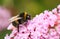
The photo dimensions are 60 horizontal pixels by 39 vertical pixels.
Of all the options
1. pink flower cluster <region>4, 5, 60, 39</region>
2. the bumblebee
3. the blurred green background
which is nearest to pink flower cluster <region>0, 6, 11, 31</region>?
the blurred green background

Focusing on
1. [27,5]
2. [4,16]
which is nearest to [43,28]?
[4,16]

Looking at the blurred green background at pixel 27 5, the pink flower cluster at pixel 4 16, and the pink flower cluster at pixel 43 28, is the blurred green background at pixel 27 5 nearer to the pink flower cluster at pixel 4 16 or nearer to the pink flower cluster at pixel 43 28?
the pink flower cluster at pixel 4 16

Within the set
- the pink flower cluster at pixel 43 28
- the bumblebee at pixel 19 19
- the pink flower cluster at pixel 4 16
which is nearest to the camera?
the pink flower cluster at pixel 43 28

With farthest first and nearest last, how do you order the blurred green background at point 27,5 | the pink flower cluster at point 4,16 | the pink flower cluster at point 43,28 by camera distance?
the blurred green background at point 27,5
the pink flower cluster at point 4,16
the pink flower cluster at point 43,28

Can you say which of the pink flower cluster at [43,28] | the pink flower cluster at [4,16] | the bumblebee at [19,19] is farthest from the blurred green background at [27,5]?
the pink flower cluster at [43,28]

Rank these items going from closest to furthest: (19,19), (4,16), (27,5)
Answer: (19,19)
(4,16)
(27,5)

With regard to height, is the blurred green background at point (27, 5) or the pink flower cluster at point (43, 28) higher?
the blurred green background at point (27, 5)

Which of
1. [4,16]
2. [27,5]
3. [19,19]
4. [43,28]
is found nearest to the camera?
[43,28]

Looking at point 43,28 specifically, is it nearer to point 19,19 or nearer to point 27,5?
point 19,19
